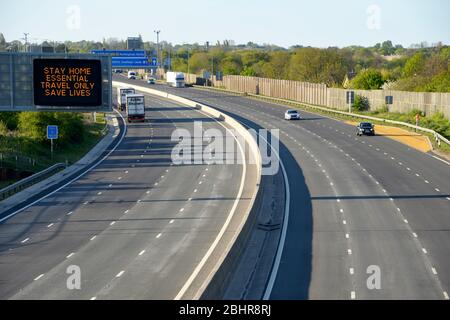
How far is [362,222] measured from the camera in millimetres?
40594

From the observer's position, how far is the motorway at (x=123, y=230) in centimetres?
2934

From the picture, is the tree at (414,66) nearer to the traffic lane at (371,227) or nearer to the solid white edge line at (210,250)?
the traffic lane at (371,227)

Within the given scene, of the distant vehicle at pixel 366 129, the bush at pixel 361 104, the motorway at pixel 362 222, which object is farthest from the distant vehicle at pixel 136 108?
the distant vehicle at pixel 366 129

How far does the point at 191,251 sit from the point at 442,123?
5764cm

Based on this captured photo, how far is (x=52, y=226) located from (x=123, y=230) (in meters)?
3.83

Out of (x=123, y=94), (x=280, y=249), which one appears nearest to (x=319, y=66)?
(x=123, y=94)

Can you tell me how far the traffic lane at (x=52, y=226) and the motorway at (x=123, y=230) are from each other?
41 millimetres

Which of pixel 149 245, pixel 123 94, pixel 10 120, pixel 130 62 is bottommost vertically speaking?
pixel 149 245

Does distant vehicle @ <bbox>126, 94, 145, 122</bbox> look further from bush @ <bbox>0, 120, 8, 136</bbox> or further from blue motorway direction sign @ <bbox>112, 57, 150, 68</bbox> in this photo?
bush @ <bbox>0, 120, 8, 136</bbox>

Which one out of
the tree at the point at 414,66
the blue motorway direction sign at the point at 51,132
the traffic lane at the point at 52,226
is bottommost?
the traffic lane at the point at 52,226

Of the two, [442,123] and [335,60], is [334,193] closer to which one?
[442,123]

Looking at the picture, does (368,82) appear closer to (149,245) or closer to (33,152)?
(33,152)

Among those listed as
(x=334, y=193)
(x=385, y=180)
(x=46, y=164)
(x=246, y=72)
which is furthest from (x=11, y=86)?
(x=246, y=72)

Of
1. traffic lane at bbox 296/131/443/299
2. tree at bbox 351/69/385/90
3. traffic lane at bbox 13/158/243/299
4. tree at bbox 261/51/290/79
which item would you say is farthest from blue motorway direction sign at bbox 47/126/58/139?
tree at bbox 261/51/290/79
